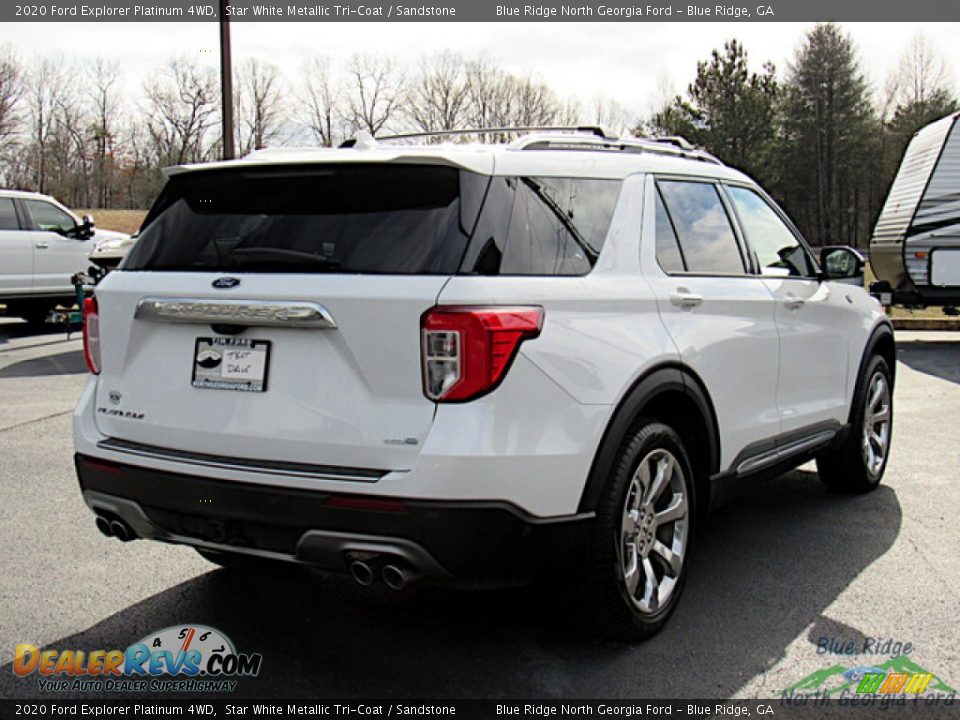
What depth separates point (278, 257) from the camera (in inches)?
124

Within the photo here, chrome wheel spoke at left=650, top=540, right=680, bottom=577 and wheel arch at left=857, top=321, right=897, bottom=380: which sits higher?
wheel arch at left=857, top=321, right=897, bottom=380

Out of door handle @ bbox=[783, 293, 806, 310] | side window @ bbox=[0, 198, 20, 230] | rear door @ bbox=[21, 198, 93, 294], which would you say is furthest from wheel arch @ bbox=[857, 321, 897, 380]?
side window @ bbox=[0, 198, 20, 230]

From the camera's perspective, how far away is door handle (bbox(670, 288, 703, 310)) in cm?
376

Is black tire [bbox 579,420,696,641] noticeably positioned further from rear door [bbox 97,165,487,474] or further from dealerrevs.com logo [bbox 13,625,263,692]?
dealerrevs.com logo [bbox 13,625,263,692]

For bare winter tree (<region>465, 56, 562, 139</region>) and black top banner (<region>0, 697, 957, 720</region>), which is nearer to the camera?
black top banner (<region>0, 697, 957, 720</region>)

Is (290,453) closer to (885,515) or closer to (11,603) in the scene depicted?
(11,603)

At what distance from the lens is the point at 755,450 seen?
4.34m

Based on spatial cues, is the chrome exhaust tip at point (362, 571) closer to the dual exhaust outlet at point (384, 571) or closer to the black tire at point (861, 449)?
the dual exhaust outlet at point (384, 571)

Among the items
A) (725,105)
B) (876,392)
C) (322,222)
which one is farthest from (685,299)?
(725,105)

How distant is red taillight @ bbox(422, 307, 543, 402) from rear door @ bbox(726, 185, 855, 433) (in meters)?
2.09

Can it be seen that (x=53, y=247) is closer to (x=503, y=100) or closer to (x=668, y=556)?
(x=668, y=556)

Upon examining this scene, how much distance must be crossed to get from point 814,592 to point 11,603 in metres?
3.39

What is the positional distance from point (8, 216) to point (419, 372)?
1484 centimetres

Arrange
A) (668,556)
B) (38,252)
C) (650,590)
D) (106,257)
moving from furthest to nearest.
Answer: (38,252) < (106,257) < (668,556) < (650,590)
